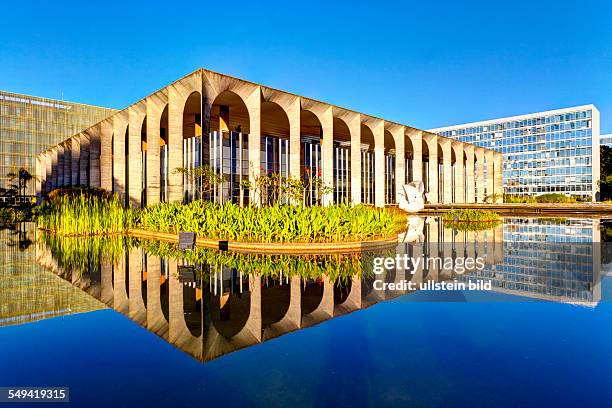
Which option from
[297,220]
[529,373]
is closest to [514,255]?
[297,220]

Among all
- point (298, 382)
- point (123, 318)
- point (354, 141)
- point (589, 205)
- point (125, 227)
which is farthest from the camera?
point (589, 205)

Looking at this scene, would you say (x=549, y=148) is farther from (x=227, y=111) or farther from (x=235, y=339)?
(x=235, y=339)

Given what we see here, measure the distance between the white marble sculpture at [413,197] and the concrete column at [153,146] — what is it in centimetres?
2069

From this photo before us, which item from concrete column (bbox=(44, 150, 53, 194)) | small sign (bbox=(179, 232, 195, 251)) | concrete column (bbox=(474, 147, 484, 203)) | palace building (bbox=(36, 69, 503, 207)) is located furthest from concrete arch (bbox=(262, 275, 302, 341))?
concrete column (bbox=(44, 150, 53, 194))

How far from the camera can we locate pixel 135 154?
2762 cm

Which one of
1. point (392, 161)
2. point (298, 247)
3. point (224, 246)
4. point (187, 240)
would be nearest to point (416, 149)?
point (392, 161)

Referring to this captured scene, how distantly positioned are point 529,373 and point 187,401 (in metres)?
3.24

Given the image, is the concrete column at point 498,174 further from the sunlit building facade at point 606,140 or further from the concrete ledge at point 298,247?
the sunlit building facade at point 606,140

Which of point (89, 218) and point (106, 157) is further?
point (106, 157)

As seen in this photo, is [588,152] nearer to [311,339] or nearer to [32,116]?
[311,339]

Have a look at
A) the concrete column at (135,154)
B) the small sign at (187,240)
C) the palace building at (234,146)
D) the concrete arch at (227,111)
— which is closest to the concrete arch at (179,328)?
the small sign at (187,240)

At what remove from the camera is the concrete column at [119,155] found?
1163 inches

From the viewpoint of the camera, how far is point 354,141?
32.6m

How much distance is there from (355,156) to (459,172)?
963 inches
